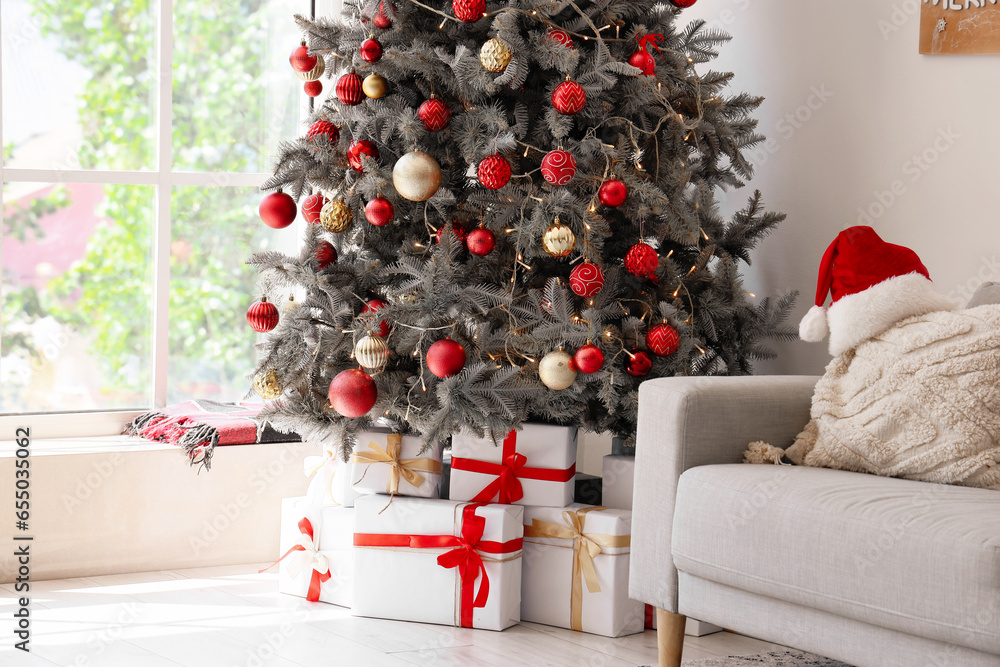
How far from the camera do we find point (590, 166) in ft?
6.82

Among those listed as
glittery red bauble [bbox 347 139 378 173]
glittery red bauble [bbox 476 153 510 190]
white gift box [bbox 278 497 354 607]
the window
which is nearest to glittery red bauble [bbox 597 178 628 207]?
glittery red bauble [bbox 476 153 510 190]

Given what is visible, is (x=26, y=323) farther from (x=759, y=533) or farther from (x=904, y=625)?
(x=904, y=625)

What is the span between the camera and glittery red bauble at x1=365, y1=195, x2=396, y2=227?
6.88 feet

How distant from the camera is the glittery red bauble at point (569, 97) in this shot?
200 cm

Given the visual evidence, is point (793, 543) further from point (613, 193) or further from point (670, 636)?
point (613, 193)

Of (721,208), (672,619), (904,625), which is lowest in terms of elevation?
(672,619)

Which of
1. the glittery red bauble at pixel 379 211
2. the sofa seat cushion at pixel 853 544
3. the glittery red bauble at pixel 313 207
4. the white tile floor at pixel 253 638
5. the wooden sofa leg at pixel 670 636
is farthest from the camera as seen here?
the glittery red bauble at pixel 313 207

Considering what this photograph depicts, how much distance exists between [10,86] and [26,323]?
0.64 m

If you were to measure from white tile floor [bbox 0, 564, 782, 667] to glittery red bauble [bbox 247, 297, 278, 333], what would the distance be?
0.66 meters

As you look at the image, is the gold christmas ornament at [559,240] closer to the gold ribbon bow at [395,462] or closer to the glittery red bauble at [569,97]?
the glittery red bauble at [569,97]

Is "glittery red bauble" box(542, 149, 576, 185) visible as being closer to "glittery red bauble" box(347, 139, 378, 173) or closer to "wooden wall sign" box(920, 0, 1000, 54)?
"glittery red bauble" box(347, 139, 378, 173)

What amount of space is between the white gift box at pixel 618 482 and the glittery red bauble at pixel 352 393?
587 mm

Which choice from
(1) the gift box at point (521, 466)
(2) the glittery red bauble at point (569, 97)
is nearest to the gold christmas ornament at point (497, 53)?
(2) the glittery red bauble at point (569, 97)

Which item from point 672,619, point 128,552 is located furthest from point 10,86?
point 672,619
